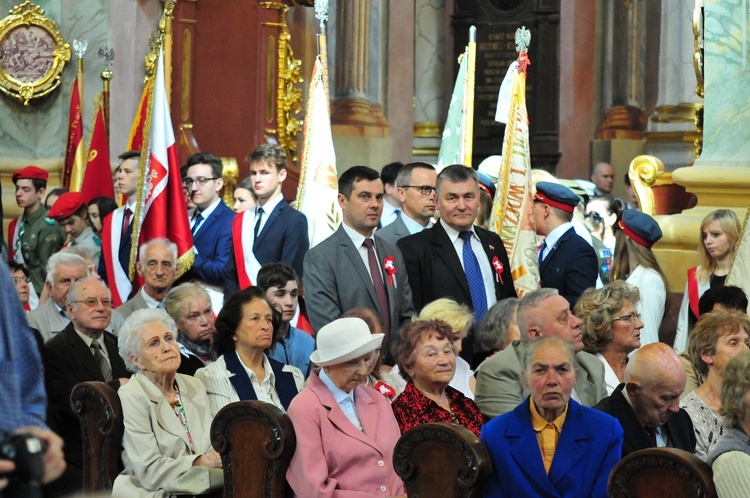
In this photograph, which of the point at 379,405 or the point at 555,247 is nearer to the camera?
the point at 379,405

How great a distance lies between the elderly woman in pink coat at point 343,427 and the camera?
517cm

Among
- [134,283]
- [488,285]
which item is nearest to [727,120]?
[488,285]

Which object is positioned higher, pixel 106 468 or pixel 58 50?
pixel 58 50

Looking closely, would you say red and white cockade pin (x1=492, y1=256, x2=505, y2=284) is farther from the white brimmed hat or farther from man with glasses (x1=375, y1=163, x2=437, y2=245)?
the white brimmed hat

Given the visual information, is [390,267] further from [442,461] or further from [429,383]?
[442,461]

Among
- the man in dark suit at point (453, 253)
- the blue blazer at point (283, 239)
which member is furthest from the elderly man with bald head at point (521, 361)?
the blue blazer at point (283, 239)

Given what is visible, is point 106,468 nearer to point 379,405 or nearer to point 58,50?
point 379,405

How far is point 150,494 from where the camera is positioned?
18.1 feet

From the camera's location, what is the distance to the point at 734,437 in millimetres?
4516

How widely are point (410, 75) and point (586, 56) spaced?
8.70ft

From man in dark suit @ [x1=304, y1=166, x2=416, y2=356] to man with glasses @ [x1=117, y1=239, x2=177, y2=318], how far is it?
1.10 meters

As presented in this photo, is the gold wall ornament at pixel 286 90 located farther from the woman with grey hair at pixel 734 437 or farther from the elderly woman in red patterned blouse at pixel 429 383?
the woman with grey hair at pixel 734 437

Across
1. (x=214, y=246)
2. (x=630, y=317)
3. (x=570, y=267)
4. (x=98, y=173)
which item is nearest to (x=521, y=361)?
(x=630, y=317)

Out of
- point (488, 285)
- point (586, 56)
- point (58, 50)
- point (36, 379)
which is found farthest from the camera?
point (586, 56)
